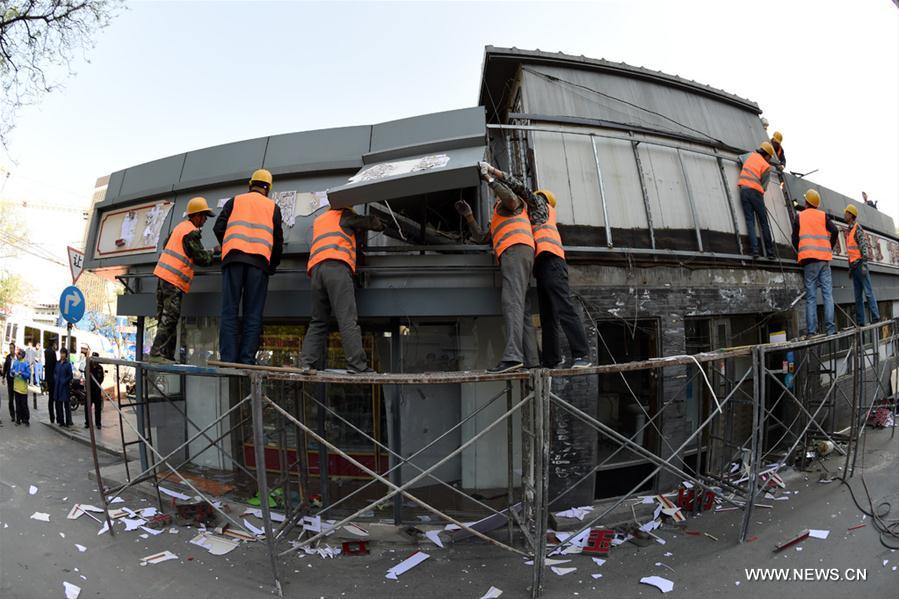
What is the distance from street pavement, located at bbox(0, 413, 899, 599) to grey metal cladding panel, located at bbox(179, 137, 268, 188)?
4.88m

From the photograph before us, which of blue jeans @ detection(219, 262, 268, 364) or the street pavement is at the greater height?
blue jeans @ detection(219, 262, 268, 364)

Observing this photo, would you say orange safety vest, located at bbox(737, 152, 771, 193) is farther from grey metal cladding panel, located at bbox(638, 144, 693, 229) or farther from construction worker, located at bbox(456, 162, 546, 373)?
construction worker, located at bbox(456, 162, 546, 373)

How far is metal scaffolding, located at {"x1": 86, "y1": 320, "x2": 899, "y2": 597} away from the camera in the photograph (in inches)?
146

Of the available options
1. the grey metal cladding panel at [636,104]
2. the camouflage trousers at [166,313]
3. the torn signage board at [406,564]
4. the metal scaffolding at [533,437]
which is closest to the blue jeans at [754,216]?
the grey metal cladding panel at [636,104]

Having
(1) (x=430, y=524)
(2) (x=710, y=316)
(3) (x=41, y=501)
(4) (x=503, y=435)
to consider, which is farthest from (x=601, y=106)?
(3) (x=41, y=501)

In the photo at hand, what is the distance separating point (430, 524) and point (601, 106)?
6982mm

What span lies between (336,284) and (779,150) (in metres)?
8.76

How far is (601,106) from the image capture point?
718cm

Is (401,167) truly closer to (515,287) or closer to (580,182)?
(515,287)

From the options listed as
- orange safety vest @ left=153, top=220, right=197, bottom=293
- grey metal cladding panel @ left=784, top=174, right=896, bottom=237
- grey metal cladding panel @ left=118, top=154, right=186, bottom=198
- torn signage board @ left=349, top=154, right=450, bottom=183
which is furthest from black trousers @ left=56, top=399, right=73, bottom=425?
grey metal cladding panel @ left=784, top=174, right=896, bottom=237

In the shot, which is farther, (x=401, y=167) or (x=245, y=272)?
(x=245, y=272)

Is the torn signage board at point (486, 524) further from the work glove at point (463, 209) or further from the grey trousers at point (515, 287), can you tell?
the work glove at point (463, 209)

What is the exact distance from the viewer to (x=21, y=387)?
10.5m

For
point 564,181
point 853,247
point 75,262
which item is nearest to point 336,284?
point 564,181
